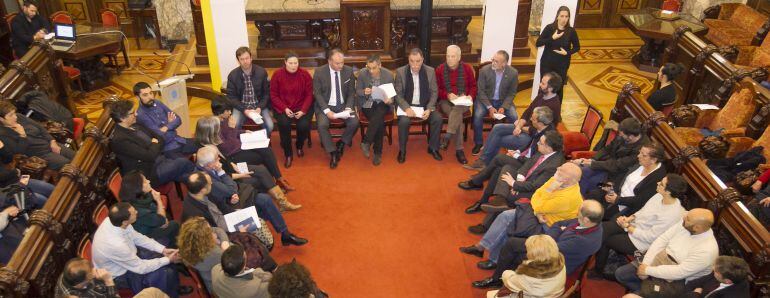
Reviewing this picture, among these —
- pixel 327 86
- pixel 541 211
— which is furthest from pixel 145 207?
pixel 541 211

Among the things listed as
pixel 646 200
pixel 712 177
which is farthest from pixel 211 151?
pixel 712 177

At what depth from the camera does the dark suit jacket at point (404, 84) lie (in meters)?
6.77

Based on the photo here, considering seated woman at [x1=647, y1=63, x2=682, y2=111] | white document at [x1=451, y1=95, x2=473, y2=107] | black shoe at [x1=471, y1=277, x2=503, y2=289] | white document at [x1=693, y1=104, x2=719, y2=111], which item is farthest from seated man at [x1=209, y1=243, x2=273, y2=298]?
white document at [x1=693, y1=104, x2=719, y2=111]

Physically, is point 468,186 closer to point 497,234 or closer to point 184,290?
point 497,234

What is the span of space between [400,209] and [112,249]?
2843 mm

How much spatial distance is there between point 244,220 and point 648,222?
327cm

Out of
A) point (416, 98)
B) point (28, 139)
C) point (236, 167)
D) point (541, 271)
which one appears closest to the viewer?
point (541, 271)

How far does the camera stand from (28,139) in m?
5.44

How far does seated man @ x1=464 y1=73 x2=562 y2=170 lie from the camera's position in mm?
6125

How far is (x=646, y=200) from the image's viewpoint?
4.88m

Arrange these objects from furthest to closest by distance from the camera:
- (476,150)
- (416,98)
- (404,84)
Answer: (476,150) → (416,98) → (404,84)

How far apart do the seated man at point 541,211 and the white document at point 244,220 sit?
2006 mm

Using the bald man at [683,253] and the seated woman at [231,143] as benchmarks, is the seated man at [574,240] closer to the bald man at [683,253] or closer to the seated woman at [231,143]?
the bald man at [683,253]

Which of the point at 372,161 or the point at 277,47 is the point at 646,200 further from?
the point at 277,47
